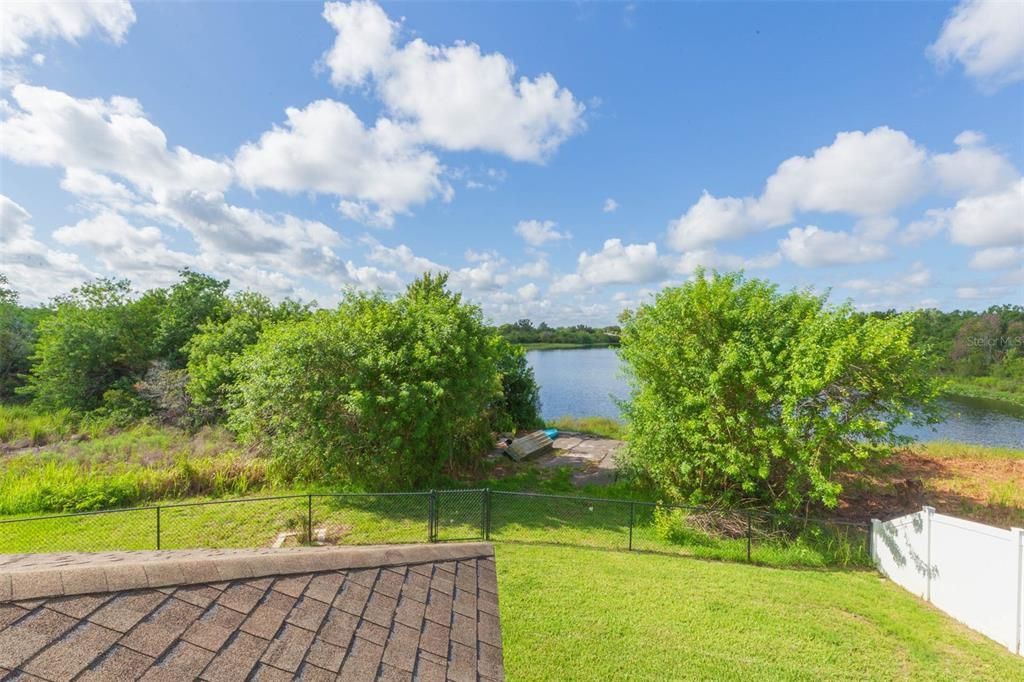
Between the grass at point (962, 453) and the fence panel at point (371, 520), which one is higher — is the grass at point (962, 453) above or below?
below

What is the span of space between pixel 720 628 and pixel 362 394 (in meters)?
8.06

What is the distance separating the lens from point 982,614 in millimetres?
6102

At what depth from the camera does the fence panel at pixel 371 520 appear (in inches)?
338

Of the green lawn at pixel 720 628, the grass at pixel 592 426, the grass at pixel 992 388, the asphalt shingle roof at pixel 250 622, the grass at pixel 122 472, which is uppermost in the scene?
the asphalt shingle roof at pixel 250 622

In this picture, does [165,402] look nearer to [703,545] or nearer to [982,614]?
[703,545]

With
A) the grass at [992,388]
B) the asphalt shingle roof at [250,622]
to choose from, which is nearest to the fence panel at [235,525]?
the asphalt shingle roof at [250,622]

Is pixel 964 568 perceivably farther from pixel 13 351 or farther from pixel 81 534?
pixel 13 351

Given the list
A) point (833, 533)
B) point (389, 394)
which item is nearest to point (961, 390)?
point (833, 533)

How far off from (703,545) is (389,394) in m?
7.84

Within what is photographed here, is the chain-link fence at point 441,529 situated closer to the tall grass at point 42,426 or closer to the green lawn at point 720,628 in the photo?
the green lawn at point 720,628

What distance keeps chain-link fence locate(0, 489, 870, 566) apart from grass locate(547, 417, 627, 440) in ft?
35.7

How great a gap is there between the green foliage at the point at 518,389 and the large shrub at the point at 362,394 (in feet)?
25.1

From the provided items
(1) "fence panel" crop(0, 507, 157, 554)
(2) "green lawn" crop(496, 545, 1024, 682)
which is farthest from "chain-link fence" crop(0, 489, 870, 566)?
(2) "green lawn" crop(496, 545, 1024, 682)

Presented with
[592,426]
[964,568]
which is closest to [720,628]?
[964,568]
